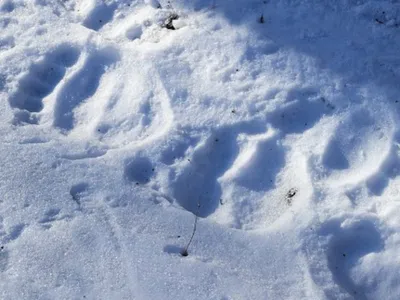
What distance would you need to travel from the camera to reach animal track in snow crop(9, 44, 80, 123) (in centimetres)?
300

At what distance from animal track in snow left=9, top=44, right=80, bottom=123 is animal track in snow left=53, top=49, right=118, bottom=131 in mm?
90

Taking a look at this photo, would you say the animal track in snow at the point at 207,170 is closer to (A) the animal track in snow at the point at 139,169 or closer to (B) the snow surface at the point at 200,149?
(B) the snow surface at the point at 200,149

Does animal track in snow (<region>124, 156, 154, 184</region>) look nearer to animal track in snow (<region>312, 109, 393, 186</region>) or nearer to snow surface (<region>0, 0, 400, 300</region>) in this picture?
snow surface (<region>0, 0, 400, 300</region>)

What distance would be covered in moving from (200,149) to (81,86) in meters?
0.80

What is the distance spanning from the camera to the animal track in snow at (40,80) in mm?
3002

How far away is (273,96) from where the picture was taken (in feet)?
9.70

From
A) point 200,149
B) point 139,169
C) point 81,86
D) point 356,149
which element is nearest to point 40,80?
point 81,86

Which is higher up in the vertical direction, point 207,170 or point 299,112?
point 299,112

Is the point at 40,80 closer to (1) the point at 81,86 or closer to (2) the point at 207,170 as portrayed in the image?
(1) the point at 81,86

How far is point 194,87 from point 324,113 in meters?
0.70

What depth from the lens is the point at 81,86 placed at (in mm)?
3092

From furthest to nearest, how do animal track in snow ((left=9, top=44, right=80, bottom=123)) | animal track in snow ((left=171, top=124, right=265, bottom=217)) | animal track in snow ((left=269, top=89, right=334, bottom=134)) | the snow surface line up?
1. animal track in snow ((left=9, top=44, right=80, bottom=123))
2. animal track in snow ((left=269, top=89, right=334, bottom=134))
3. animal track in snow ((left=171, top=124, right=265, bottom=217))
4. the snow surface

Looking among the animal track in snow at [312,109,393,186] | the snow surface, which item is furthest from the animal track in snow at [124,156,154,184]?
the animal track in snow at [312,109,393,186]

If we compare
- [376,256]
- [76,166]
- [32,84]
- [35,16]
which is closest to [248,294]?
[376,256]
